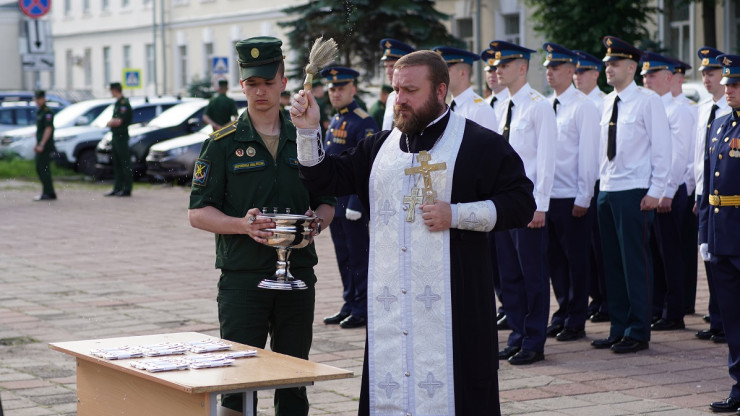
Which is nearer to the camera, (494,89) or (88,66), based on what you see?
(494,89)

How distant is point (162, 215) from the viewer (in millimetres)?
19172

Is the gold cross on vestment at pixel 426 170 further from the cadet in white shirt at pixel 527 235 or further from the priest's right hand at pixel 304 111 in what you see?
the cadet in white shirt at pixel 527 235

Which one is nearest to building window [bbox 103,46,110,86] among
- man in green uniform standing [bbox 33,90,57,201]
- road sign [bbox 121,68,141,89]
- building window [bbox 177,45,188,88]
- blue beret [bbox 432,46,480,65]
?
building window [bbox 177,45,188,88]

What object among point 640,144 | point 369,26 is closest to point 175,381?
point 640,144

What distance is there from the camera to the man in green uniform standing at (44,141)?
70.8ft

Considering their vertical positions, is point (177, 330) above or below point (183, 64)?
below

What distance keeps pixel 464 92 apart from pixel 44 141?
557 inches

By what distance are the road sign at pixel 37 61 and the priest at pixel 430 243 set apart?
17.4 meters

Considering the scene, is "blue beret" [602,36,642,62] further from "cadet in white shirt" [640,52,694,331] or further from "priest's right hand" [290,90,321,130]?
"priest's right hand" [290,90,321,130]

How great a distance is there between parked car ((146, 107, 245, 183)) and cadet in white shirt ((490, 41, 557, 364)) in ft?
46.7

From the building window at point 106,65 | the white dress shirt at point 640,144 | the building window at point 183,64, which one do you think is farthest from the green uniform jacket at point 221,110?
the building window at point 106,65

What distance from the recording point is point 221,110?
21.9m

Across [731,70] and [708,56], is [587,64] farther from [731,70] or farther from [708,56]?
[731,70]

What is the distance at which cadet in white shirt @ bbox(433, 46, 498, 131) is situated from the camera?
877cm
